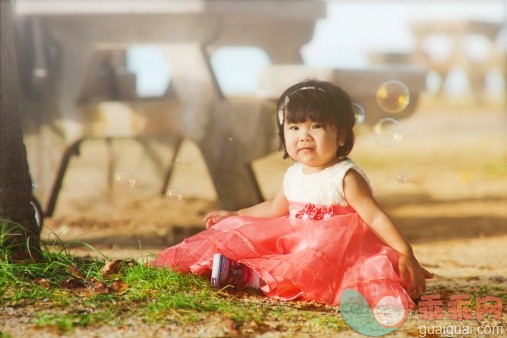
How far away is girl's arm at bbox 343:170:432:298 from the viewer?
3037mm

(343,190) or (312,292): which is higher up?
(343,190)

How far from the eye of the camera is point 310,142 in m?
3.24

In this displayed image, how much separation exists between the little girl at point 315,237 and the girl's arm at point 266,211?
5 centimetres

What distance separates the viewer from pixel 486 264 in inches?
163

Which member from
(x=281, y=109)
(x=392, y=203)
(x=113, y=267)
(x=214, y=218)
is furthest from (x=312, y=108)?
(x=392, y=203)

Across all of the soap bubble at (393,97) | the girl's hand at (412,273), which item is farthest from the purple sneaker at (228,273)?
the soap bubble at (393,97)

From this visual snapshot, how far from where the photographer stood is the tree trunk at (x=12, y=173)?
11.0ft

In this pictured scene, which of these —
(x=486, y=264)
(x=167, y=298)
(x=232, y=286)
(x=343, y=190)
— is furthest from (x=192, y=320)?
(x=486, y=264)

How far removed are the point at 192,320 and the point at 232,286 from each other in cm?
41

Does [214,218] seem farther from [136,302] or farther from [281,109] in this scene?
[136,302]

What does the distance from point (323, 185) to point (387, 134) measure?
129 cm

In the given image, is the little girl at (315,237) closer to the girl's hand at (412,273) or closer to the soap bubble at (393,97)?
the girl's hand at (412,273)

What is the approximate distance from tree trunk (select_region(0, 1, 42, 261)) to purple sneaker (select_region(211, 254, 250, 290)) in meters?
0.74

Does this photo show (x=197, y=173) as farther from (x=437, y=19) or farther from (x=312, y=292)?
(x=437, y=19)
